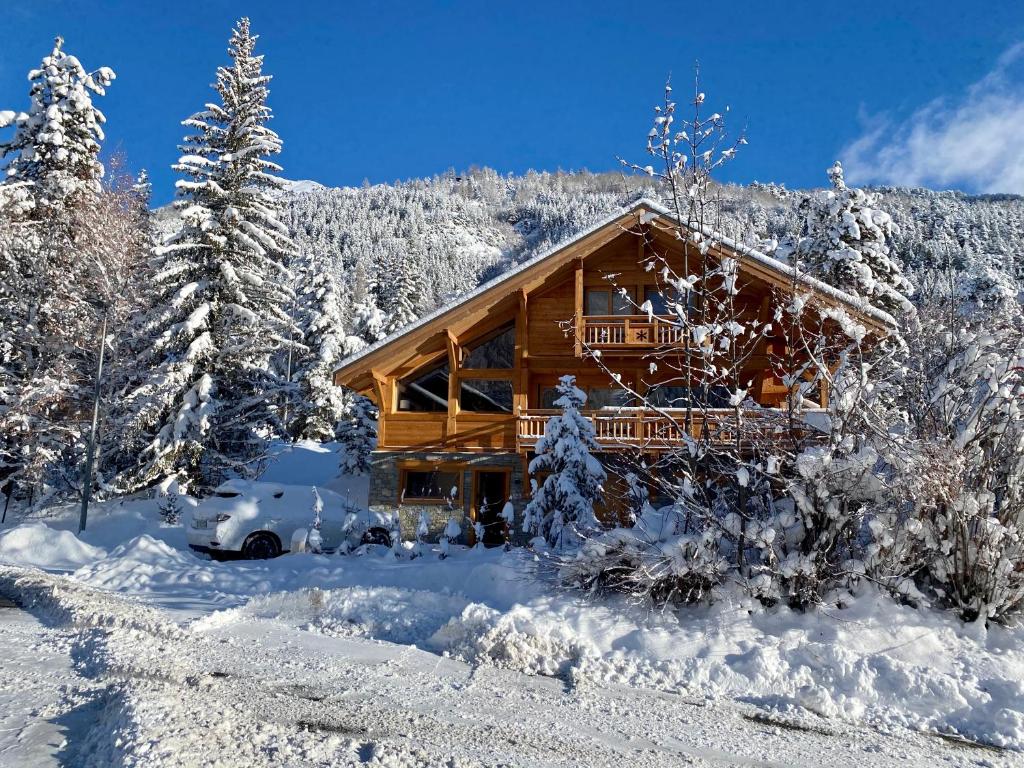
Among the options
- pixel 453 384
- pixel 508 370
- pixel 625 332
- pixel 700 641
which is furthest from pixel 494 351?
pixel 700 641

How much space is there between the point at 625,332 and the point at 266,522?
33.4 ft

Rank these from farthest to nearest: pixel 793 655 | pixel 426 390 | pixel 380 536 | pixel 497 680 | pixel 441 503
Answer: pixel 426 390, pixel 441 503, pixel 380 536, pixel 793 655, pixel 497 680

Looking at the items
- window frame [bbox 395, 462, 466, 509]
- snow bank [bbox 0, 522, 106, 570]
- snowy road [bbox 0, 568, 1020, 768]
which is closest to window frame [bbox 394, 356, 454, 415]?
window frame [bbox 395, 462, 466, 509]

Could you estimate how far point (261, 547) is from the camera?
15047mm

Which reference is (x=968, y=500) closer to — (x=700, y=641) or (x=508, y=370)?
(x=700, y=641)

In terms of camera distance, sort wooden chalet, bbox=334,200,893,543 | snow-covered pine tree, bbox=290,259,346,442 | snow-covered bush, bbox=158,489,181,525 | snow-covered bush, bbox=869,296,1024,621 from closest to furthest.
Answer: snow-covered bush, bbox=869,296,1024,621
wooden chalet, bbox=334,200,893,543
snow-covered bush, bbox=158,489,181,525
snow-covered pine tree, bbox=290,259,346,442

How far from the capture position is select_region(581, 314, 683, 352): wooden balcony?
725 inches

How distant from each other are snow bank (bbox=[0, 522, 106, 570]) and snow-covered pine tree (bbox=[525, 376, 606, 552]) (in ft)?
33.2

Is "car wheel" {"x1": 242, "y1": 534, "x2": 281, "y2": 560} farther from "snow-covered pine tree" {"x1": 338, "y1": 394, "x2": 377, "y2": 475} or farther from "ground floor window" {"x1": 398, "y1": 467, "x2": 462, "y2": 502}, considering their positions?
"snow-covered pine tree" {"x1": 338, "y1": 394, "x2": 377, "y2": 475}

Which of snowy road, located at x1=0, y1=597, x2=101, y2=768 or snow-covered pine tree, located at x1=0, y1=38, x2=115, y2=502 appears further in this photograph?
snow-covered pine tree, located at x1=0, y1=38, x2=115, y2=502

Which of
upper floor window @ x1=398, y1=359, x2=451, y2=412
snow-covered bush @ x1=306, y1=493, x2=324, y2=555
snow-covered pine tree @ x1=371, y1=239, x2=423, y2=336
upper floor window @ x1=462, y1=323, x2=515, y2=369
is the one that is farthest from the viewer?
snow-covered pine tree @ x1=371, y1=239, x2=423, y2=336

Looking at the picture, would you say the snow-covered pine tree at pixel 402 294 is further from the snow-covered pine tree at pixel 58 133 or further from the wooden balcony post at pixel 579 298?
the wooden balcony post at pixel 579 298

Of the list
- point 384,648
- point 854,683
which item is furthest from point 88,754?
point 854,683

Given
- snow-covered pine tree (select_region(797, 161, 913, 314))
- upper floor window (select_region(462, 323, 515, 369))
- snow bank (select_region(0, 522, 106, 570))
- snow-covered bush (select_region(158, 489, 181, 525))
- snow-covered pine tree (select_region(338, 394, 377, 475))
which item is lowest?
snow bank (select_region(0, 522, 106, 570))
